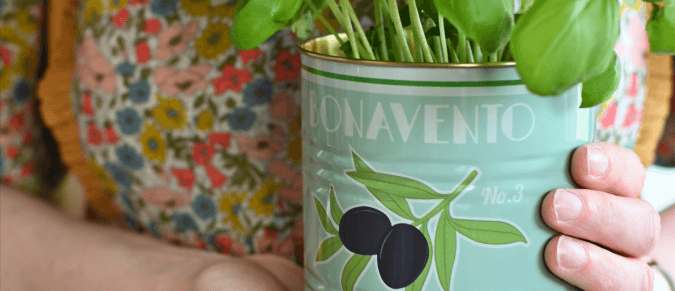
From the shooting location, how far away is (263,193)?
2.02 ft

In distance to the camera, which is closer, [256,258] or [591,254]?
[591,254]

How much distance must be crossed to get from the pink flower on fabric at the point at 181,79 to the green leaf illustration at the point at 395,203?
0.34 meters

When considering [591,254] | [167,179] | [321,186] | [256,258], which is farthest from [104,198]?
[591,254]

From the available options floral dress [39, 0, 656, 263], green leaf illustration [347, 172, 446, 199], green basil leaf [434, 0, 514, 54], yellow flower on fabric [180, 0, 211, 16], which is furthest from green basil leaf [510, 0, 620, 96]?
yellow flower on fabric [180, 0, 211, 16]

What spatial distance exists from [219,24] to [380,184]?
1.14ft

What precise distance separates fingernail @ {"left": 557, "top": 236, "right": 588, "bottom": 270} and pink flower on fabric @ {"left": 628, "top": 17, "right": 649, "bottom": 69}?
0.33 meters

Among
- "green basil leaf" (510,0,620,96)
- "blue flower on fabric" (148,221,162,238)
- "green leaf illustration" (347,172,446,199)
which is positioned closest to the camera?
"green basil leaf" (510,0,620,96)

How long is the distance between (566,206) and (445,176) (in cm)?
9

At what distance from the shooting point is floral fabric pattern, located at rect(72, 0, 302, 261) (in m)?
0.59

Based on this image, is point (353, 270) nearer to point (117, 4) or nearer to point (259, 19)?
point (259, 19)

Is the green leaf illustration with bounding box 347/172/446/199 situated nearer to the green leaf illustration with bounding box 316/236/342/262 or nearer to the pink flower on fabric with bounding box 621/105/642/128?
the green leaf illustration with bounding box 316/236/342/262

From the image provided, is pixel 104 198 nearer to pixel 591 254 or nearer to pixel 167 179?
pixel 167 179

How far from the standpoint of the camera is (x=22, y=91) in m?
0.76

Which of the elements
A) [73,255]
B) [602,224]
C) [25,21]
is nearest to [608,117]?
[602,224]
